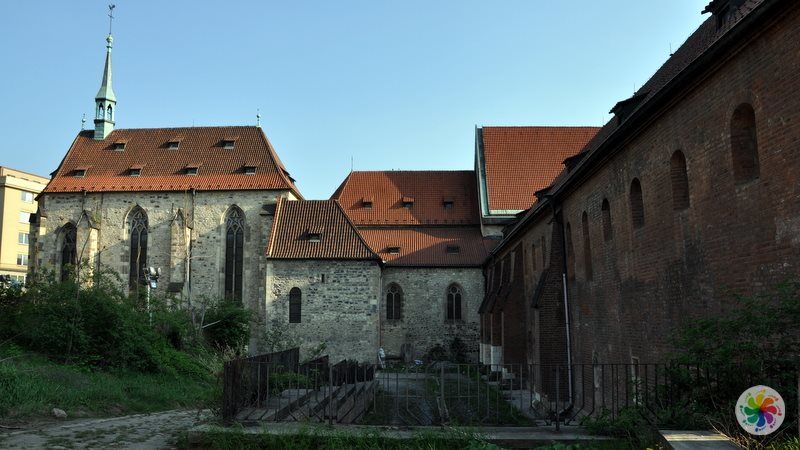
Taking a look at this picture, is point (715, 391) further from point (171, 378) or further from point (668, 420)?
point (171, 378)

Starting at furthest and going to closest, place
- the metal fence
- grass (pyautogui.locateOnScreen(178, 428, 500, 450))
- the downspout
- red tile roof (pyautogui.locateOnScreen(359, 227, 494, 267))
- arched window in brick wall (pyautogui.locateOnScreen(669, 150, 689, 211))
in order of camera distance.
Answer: red tile roof (pyautogui.locateOnScreen(359, 227, 494, 267))
the downspout
arched window in brick wall (pyautogui.locateOnScreen(669, 150, 689, 211))
grass (pyautogui.locateOnScreen(178, 428, 500, 450))
the metal fence

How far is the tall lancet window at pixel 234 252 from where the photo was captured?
3434cm

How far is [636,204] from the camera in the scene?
13.3m

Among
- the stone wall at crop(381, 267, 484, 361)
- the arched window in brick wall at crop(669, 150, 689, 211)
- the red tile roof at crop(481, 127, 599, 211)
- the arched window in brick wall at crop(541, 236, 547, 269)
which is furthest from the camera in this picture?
the red tile roof at crop(481, 127, 599, 211)

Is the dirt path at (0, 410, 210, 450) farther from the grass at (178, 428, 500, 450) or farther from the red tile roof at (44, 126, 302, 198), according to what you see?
the red tile roof at (44, 126, 302, 198)

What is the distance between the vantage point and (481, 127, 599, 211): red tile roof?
3731 cm

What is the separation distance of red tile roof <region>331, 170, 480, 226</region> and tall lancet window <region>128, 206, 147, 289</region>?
11.4 metres

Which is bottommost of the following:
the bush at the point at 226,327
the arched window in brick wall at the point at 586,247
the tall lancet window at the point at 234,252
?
the bush at the point at 226,327

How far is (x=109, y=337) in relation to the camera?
19.8m

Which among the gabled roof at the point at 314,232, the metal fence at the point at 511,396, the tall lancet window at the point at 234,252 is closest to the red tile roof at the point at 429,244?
the gabled roof at the point at 314,232

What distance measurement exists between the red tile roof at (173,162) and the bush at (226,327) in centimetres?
732

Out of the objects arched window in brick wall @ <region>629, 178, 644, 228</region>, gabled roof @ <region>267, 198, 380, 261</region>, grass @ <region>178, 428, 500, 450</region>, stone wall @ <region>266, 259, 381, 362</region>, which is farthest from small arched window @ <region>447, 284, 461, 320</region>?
grass @ <region>178, 428, 500, 450</region>

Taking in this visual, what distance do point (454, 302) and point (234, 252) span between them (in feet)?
39.8

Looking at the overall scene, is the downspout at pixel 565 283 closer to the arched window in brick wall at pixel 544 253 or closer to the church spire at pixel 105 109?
the arched window in brick wall at pixel 544 253
